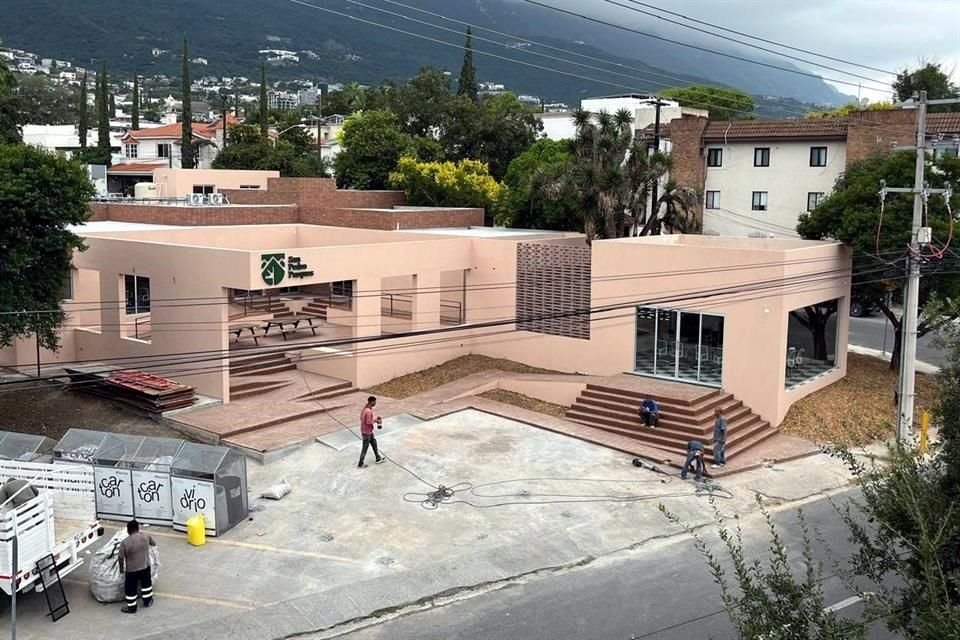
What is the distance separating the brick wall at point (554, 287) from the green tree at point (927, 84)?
42.0 metres

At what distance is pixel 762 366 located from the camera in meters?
21.0

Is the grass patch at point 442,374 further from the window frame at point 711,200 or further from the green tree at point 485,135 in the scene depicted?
the green tree at point 485,135

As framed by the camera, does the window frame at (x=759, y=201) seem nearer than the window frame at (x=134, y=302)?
No

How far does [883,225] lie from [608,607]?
15.8 meters

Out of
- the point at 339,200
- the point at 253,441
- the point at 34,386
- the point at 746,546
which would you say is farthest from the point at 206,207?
the point at 746,546

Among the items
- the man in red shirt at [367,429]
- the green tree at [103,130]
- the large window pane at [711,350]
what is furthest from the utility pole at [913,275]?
the green tree at [103,130]

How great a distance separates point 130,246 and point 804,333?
18.5 m

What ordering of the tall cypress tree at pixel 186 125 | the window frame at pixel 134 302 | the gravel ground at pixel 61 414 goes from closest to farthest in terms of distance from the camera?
the gravel ground at pixel 61 414 → the window frame at pixel 134 302 → the tall cypress tree at pixel 186 125

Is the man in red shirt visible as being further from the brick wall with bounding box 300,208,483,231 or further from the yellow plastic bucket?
the brick wall with bounding box 300,208,483,231

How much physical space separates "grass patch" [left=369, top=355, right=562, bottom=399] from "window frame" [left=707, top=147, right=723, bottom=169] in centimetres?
2266

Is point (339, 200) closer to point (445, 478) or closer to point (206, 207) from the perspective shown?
point (206, 207)

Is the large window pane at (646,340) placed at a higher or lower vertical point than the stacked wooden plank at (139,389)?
higher

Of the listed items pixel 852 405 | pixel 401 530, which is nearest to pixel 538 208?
pixel 852 405

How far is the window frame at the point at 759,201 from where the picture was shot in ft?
139
